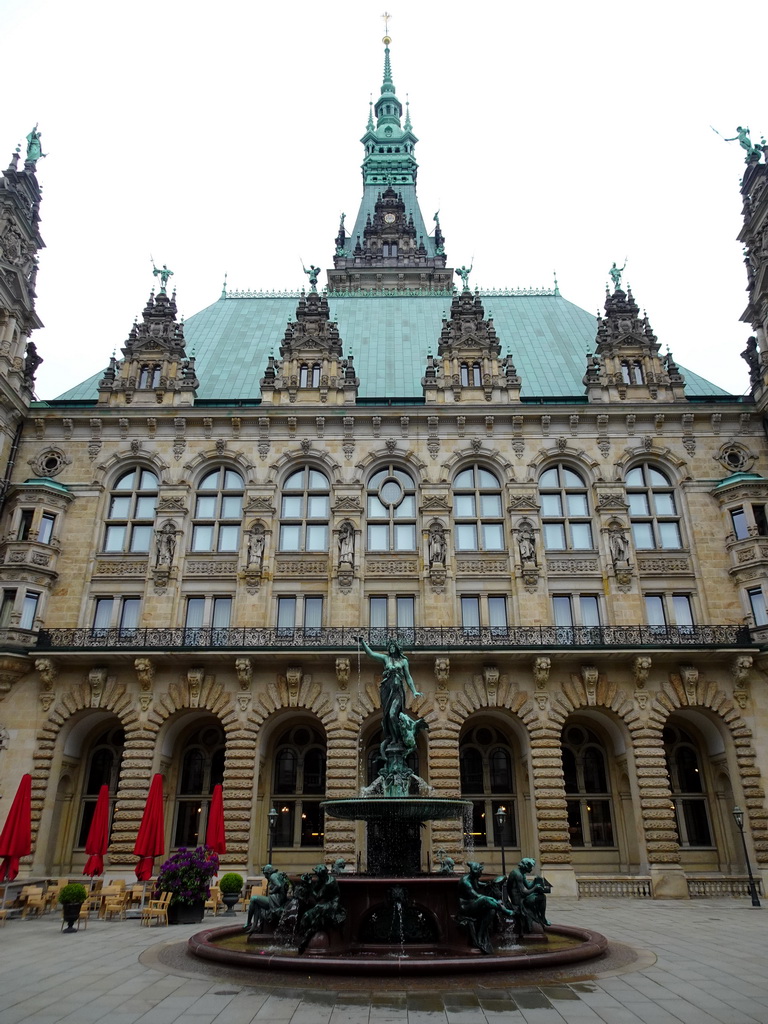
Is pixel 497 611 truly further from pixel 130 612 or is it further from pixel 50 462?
pixel 50 462

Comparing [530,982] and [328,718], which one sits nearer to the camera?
[530,982]

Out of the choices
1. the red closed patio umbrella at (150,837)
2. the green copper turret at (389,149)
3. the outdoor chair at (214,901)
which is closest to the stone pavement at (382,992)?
the outdoor chair at (214,901)

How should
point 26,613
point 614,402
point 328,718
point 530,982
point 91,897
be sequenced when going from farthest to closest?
point 614,402, point 26,613, point 328,718, point 91,897, point 530,982

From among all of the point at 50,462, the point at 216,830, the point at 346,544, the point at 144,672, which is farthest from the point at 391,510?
the point at 50,462

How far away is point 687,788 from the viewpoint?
2762 cm

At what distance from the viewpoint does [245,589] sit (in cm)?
2836

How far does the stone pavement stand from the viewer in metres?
8.52

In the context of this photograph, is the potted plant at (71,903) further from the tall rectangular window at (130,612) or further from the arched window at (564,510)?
the arched window at (564,510)

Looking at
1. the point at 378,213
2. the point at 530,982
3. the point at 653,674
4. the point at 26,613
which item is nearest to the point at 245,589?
the point at 26,613

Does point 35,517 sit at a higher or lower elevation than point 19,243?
lower

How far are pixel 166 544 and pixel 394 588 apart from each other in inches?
372

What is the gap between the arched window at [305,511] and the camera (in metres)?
29.9

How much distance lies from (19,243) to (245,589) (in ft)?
64.6

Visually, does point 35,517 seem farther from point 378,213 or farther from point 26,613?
point 378,213
